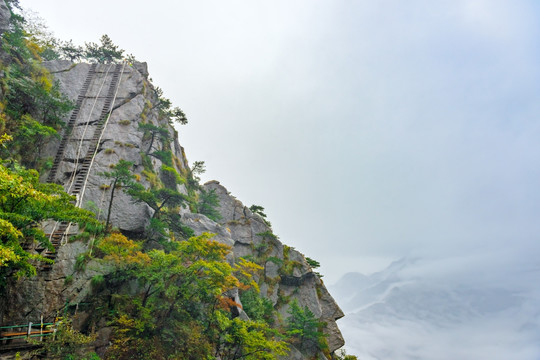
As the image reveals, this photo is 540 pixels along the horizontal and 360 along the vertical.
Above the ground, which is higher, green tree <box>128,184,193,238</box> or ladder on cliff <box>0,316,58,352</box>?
green tree <box>128,184,193,238</box>

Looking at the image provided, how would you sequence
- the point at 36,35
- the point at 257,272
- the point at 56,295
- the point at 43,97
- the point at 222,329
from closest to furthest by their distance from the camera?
the point at 56,295 → the point at 222,329 → the point at 43,97 → the point at 257,272 → the point at 36,35

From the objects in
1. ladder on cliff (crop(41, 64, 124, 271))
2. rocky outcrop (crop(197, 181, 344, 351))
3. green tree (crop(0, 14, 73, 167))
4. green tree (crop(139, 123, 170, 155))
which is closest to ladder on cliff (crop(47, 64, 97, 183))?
ladder on cliff (crop(41, 64, 124, 271))

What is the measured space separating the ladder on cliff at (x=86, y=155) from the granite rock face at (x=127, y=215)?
0.35 metres

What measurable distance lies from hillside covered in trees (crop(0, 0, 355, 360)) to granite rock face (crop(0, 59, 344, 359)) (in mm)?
120

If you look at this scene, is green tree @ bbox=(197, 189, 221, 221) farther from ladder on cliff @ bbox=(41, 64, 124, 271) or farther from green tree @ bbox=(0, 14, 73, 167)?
green tree @ bbox=(0, 14, 73, 167)

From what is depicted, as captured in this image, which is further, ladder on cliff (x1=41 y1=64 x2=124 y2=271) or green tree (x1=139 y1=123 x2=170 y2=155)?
green tree (x1=139 y1=123 x2=170 y2=155)

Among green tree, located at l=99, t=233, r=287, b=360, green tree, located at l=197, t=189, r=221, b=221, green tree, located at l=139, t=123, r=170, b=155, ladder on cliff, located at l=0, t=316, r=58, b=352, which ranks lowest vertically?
ladder on cliff, located at l=0, t=316, r=58, b=352

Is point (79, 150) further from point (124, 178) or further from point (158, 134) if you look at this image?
point (124, 178)

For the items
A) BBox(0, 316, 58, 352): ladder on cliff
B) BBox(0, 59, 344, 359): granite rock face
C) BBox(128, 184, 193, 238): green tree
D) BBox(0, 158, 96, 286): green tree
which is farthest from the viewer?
BBox(128, 184, 193, 238): green tree

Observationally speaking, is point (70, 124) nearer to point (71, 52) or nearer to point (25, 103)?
point (25, 103)

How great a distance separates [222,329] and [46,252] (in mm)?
12210

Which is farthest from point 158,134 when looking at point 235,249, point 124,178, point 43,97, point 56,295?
point 56,295

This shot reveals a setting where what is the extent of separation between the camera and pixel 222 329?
61.1 feet

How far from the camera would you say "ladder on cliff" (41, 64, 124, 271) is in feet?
58.7
